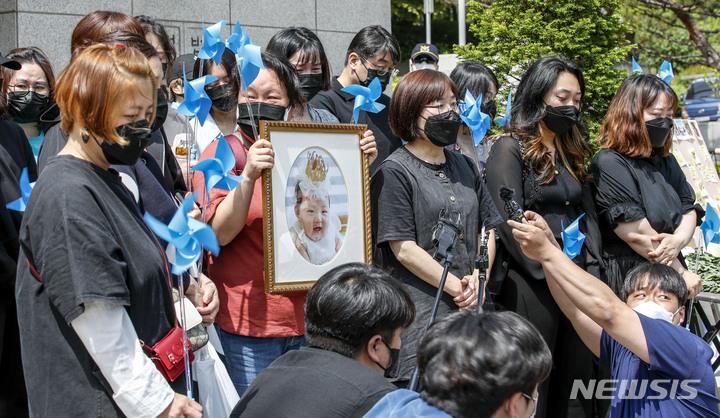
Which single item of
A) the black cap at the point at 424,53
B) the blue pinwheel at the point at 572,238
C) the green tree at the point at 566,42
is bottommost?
the blue pinwheel at the point at 572,238

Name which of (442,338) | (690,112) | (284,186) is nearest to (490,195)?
(284,186)

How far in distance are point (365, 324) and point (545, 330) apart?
1986 mm

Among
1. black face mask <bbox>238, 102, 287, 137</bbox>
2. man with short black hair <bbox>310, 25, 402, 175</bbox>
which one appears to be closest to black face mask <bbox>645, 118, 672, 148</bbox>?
man with short black hair <bbox>310, 25, 402, 175</bbox>

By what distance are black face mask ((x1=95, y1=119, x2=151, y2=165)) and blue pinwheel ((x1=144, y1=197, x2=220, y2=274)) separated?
21cm

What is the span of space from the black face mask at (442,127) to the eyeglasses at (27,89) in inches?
82.9

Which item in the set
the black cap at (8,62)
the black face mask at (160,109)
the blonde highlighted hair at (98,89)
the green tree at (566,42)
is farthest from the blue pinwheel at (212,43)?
the green tree at (566,42)

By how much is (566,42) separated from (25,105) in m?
6.63

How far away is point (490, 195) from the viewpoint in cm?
407

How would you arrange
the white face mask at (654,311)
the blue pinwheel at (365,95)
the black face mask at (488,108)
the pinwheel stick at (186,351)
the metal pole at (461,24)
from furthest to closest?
the metal pole at (461,24), the black face mask at (488,108), the blue pinwheel at (365,95), the white face mask at (654,311), the pinwheel stick at (186,351)

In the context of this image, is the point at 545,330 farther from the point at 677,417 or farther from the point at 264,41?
the point at 264,41

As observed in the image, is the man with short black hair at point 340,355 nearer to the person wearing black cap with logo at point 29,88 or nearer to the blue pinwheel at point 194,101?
the blue pinwheel at point 194,101

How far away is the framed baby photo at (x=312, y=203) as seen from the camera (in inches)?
125

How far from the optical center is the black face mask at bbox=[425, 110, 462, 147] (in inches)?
147

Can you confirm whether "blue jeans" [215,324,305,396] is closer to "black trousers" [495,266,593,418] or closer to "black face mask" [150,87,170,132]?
"black face mask" [150,87,170,132]
